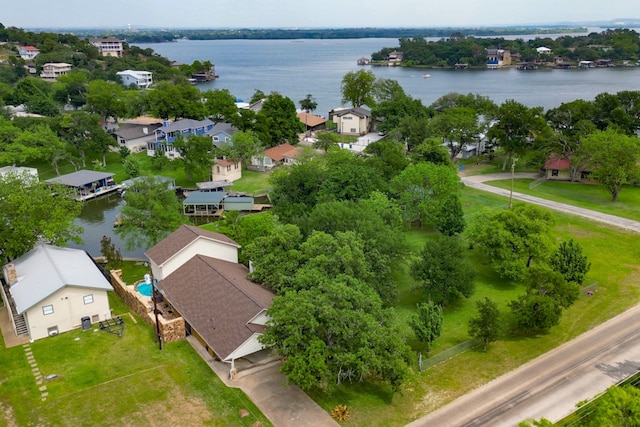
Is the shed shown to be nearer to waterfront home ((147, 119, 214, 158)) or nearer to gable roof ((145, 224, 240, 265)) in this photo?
gable roof ((145, 224, 240, 265))

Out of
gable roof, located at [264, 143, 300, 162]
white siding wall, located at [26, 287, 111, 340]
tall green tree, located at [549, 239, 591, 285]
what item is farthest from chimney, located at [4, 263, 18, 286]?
gable roof, located at [264, 143, 300, 162]

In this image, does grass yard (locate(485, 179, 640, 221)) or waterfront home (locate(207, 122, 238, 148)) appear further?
waterfront home (locate(207, 122, 238, 148))

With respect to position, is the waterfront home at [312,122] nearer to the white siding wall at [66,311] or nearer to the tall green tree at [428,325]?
the white siding wall at [66,311]

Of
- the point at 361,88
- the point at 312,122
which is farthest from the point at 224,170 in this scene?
the point at 361,88

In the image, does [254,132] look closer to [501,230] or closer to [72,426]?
[501,230]

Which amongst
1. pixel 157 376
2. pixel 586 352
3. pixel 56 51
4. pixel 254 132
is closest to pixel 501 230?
pixel 586 352

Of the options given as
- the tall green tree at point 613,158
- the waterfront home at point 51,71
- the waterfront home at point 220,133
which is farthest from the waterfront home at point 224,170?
the waterfront home at point 51,71
